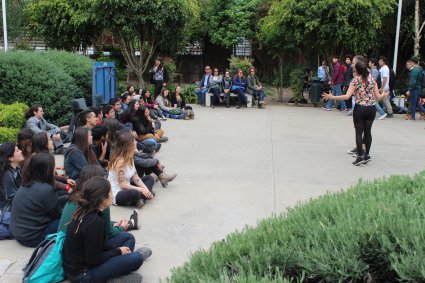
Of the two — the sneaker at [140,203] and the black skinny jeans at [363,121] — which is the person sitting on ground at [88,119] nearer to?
the sneaker at [140,203]

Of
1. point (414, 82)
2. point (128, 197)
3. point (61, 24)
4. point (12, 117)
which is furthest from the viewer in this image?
point (61, 24)

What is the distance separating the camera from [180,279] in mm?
2648

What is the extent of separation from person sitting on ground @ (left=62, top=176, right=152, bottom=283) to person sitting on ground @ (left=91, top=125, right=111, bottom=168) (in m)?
3.28

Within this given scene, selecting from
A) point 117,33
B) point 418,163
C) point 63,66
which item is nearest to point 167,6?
point 117,33

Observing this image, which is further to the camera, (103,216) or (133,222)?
(133,222)

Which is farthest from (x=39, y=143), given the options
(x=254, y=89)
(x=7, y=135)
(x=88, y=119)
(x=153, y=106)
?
(x=254, y=89)

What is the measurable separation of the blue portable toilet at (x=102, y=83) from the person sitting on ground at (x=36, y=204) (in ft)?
24.1

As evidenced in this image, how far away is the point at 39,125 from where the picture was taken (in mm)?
9008

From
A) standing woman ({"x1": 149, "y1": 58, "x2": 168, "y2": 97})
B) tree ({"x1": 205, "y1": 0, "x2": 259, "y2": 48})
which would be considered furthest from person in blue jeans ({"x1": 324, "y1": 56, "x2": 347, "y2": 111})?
tree ({"x1": 205, "y1": 0, "x2": 259, "y2": 48})

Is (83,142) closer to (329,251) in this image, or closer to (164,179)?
(164,179)

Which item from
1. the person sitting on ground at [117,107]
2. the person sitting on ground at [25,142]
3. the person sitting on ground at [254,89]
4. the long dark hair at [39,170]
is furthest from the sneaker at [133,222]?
the person sitting on ground at [254,89]

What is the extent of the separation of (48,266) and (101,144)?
3.61 m

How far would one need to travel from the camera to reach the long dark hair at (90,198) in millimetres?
3977

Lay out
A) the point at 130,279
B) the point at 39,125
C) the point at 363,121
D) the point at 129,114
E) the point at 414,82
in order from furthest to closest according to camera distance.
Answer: the point at 414,82, the point at 129,114, the point at 39,125, the point at 363,121, the point at 130,279
